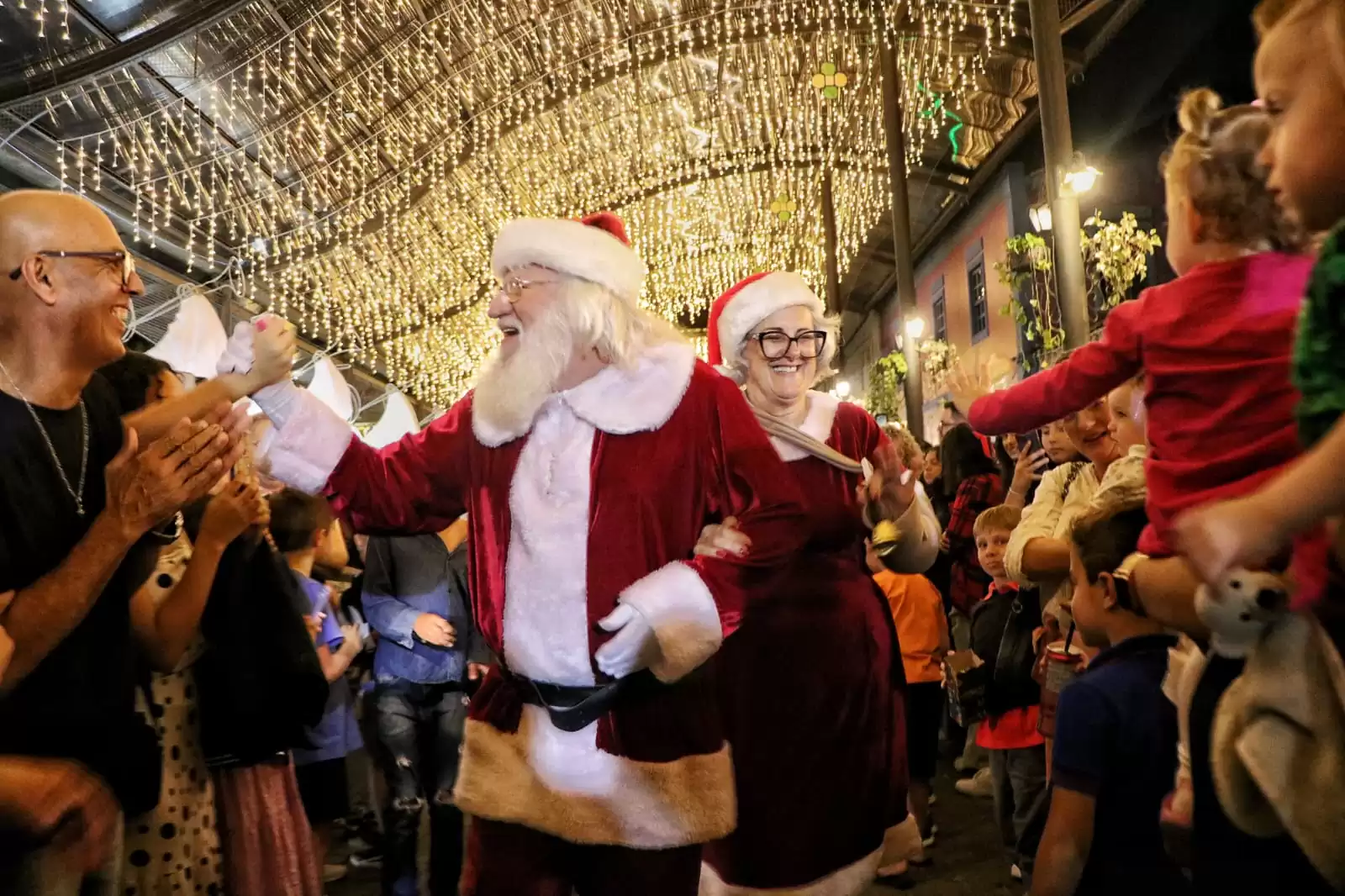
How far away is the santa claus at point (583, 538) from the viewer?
1858 millimetres

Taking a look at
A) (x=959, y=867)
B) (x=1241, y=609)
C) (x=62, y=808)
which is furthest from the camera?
(x=959, y=867)

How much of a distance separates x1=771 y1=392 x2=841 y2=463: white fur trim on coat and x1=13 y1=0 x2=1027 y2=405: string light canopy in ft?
19.7

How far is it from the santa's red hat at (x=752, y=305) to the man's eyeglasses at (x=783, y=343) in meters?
0.08

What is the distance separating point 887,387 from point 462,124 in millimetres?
6941

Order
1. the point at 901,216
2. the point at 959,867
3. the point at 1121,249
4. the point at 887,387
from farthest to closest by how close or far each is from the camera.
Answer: the point at 887,387 → the point at 901,216 → the point at 1121,249 → the point at 959,867

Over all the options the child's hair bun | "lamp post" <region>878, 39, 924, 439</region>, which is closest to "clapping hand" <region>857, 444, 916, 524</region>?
the child's hair bun

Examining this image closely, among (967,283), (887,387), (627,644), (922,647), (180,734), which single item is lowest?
(922,647)

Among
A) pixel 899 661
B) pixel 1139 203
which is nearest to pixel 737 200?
pixel 1139 203

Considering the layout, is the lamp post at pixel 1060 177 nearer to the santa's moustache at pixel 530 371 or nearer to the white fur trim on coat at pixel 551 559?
the santa's moustache at pixel 530 371

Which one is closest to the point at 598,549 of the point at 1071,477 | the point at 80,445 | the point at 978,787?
the point at 80,445

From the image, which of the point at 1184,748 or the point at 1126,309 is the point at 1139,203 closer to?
the point at 1126,309

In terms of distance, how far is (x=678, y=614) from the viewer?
1842 mm

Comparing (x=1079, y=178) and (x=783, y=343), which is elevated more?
(x=1079, y=178)

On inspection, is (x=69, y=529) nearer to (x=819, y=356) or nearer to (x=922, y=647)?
(x=819, y=356)
